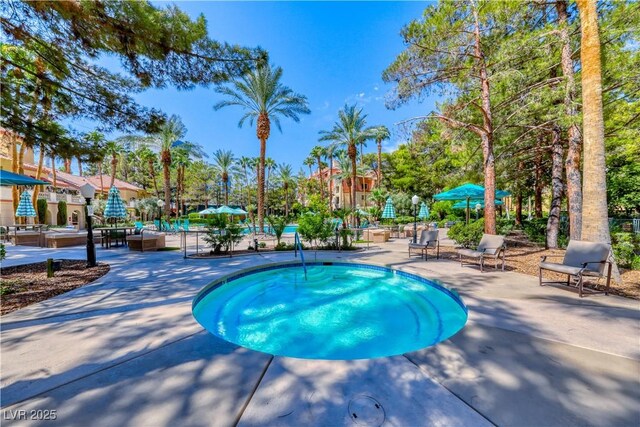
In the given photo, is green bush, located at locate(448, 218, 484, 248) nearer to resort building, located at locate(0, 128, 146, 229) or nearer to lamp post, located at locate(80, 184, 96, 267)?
lamp post, located at locate(80, 184, 96, 267)

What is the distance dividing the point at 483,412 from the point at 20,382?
3965mm

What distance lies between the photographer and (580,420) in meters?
1.81

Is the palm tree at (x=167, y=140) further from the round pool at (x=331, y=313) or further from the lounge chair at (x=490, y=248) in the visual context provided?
the lounge chair at (x=490, y=248)

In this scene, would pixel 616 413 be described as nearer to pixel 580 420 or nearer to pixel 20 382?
pixel 580 420

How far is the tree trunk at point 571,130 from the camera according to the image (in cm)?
724

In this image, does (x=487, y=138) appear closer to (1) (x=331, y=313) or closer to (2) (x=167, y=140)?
(1) (x=331, y=313)

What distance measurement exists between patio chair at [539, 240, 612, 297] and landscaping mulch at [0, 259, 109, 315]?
9.51 metres

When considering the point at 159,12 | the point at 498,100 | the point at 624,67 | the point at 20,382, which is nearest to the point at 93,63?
the point at 159,12

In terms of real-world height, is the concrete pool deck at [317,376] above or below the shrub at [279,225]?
below

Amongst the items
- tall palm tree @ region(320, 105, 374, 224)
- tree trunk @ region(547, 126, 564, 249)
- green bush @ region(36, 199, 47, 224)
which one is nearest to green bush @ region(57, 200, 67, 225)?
green bush @ region(36, 199, 47, 224)

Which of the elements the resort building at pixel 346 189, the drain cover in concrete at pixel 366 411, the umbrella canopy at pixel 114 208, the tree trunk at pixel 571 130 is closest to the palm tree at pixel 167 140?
the umbrella canopy at pixel 114 208

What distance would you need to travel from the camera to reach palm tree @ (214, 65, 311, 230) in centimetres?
1609

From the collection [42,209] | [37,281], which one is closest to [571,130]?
[37,281]

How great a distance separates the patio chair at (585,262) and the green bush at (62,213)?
123 feet
